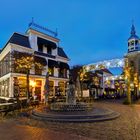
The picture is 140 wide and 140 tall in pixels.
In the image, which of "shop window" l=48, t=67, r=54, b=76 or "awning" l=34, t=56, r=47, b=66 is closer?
"awning" l=34, t=56, r=47, b=66

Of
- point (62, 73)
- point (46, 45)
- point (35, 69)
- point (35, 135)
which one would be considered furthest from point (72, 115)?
point (62, 73)

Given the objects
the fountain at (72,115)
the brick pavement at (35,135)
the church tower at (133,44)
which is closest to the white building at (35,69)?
the fountain at (72,115)

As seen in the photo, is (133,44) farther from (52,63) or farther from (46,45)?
(46,45)

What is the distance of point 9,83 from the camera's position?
100 ft

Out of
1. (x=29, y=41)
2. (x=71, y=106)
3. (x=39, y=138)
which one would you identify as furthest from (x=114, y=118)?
(x=29, y=41)

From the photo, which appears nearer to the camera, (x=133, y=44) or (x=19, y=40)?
(x=19, y=40)

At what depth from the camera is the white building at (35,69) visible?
30.4 m

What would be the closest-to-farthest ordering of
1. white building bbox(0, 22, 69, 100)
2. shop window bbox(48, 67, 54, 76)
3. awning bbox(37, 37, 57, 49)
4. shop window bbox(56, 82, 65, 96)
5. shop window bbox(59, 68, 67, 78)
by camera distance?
white building bbox(0, 22, 69, 100) → awning bbox(37, 37, 57, 49) → shop window bbox(48, 67, 54, 76) → shop window bbox(56, 82, 65, 96) → shop window bbox(59, 68, 67, 78)

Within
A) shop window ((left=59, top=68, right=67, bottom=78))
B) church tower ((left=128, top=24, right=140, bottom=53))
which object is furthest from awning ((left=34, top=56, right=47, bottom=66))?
church tower ((left=128, top=24, right=140, bottom=53))

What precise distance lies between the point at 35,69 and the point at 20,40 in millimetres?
4871

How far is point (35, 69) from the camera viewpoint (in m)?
32.8

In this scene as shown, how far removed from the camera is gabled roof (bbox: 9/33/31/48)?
101 feet

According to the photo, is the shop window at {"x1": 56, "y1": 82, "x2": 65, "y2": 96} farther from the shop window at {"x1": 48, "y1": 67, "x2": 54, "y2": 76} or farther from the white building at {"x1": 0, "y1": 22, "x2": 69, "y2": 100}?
the shop window at {"x1": 48, "y1": 67, "x2": 54, "y2": 76}

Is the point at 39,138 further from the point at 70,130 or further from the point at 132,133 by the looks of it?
the point at 132,133
